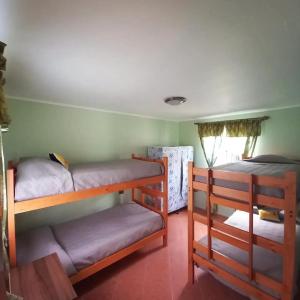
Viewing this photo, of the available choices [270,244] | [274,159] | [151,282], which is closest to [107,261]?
[151,282]

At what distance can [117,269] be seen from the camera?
→ 2.18 meters

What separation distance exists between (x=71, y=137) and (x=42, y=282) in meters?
2.04

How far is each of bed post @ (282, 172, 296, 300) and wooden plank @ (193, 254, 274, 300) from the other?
0.17 metres

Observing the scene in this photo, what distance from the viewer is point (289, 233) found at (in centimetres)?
130

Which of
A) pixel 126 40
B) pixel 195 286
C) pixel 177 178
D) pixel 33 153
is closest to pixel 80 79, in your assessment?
pixel 126 40

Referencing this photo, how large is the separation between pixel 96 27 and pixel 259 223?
117 inches

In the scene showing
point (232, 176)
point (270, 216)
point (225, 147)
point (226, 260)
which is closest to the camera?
point (232, 176)

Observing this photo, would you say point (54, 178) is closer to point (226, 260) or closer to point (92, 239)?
point (92, 239)

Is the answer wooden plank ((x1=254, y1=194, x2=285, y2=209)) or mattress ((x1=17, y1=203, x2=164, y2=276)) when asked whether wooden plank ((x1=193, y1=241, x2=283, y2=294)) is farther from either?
mattress ((x1=17, y1=203, x2=164, y2=276))

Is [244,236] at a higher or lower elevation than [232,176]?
lower

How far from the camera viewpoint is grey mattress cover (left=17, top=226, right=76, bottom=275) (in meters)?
1.65

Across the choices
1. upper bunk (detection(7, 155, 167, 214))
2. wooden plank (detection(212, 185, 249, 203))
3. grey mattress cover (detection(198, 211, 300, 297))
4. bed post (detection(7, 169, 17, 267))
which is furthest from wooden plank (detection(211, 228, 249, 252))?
bed post (detection(7, 169, 17, 267))

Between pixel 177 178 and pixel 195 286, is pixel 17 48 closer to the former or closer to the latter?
pixel 195 286

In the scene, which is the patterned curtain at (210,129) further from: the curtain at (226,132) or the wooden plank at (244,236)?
the wooden plank at (244,236)
